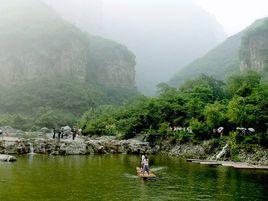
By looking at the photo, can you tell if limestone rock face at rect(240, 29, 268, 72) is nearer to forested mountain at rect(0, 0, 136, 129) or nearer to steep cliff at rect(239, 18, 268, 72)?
steep cliff at rect(239, 18, 268, 72)

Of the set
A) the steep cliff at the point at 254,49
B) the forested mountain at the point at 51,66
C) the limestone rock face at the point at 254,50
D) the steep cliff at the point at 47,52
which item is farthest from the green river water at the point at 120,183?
the steep cliff at the point at 47,52

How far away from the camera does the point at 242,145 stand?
46.4m

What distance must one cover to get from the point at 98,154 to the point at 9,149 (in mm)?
10802

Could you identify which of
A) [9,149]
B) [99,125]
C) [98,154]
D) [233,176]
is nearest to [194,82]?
[99,125]

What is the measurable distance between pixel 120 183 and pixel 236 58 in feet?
477

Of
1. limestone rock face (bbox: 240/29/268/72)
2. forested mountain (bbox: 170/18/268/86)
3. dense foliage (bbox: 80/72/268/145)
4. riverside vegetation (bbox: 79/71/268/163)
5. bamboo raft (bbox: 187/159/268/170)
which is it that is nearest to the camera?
bamboo raft (bbox: 187/159/268/170)

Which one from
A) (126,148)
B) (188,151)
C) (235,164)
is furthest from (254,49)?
(235,164)

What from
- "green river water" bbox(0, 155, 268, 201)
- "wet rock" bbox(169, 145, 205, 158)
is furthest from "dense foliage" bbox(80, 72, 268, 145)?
"green river water" bbox(0, 155, 268, 201)

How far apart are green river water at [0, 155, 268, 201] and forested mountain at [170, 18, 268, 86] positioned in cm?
8488

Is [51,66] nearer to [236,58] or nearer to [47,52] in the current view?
[47,52]

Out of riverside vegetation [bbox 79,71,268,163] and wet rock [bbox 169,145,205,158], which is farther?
wet rock [bbox 169,145,205,158]

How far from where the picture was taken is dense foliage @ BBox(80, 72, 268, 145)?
157 ft

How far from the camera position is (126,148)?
57.2 metres

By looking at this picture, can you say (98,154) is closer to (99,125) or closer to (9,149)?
(9,149)
